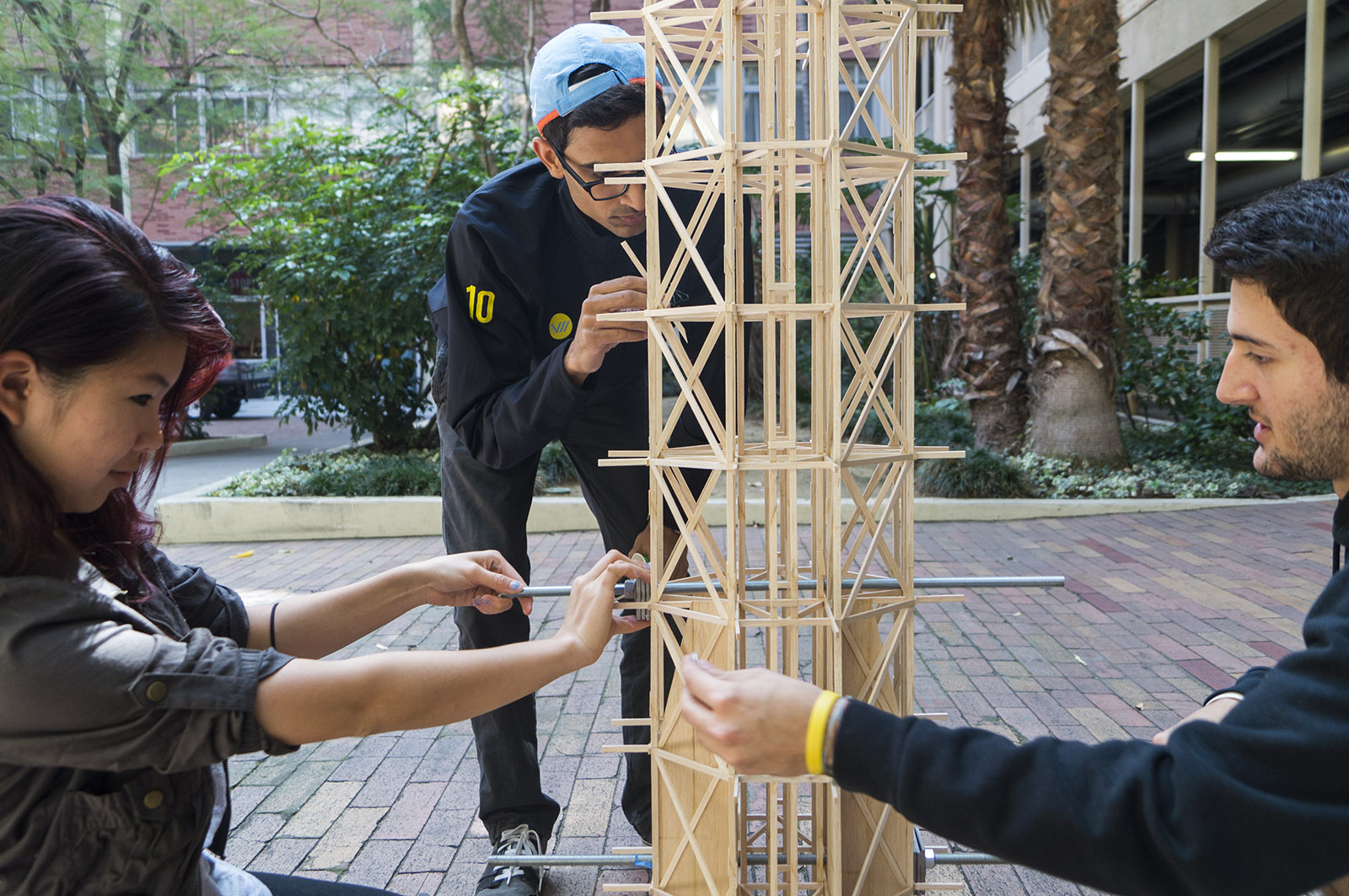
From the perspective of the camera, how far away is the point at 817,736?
1309 mm

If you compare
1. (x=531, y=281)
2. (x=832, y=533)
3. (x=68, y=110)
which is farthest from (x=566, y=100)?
(x=68, y=110)

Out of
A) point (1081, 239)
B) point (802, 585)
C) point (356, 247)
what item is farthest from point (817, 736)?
point (356, 247)

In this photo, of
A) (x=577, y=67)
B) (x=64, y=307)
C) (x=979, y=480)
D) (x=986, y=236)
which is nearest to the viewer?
(x=64, y=307)

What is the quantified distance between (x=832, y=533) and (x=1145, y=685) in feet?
9.87

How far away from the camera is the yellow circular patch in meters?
2.69

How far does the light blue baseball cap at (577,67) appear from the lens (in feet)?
7.59

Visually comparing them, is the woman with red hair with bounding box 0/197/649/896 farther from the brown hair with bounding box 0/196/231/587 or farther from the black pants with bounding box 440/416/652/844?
the black pants with bounding box 440/416/652/844

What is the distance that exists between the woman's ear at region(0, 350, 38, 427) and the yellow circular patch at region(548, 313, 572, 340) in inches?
59.6

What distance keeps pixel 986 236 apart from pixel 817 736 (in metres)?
8.23

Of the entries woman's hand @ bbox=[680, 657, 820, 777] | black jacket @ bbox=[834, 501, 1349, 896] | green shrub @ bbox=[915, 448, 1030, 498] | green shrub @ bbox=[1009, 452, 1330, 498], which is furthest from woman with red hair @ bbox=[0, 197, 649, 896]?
Answer: green shrub @ bbox=[1009, 452, 1330, 498]

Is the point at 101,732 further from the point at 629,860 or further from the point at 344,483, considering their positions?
the point at 344,483

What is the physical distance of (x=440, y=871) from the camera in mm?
2896

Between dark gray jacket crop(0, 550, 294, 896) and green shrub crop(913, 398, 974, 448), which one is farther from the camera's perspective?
green shrub crop(913, 398, 974, 448)

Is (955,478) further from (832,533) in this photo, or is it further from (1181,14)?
(1181,14)
